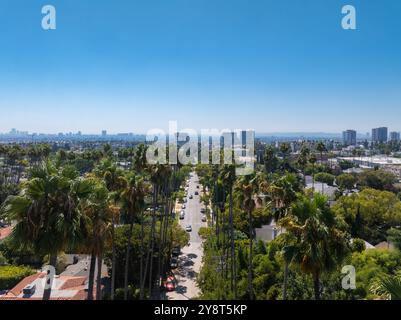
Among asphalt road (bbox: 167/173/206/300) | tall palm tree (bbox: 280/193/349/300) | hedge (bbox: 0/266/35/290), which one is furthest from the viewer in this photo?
asphalt road (bbox: 167/173/206/300)

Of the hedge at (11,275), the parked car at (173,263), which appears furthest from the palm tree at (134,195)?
the parked car at (173,263)

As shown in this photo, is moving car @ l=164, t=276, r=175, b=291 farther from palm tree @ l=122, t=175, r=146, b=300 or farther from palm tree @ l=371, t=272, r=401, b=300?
palm tree @ l=371, t=272, r=401, b=300

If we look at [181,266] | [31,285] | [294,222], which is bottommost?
[181,266]

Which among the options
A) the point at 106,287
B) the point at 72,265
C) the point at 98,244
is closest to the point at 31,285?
the point at 106,287

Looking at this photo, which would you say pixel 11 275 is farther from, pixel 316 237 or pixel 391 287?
pixel 391 287

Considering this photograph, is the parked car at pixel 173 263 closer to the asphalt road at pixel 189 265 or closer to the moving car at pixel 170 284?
the asphalt road at pixel 189 265

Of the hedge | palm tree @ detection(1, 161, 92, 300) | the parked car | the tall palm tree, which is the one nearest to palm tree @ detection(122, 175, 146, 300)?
palm tree @ detection(1, 161, 92, 300)
